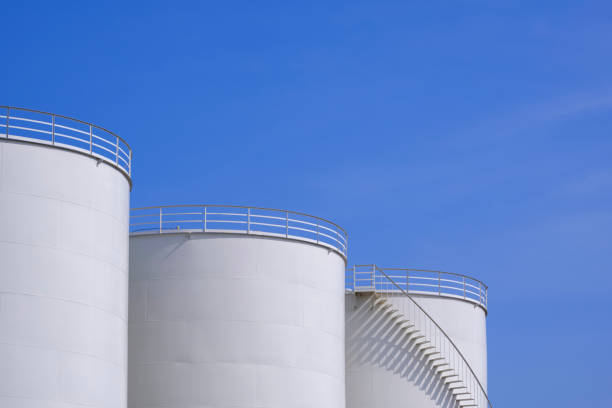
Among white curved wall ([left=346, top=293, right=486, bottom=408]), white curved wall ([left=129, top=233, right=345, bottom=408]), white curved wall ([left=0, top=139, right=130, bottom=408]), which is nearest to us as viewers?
white curved wall ([left=0, top=139, right=130, bottom=408])

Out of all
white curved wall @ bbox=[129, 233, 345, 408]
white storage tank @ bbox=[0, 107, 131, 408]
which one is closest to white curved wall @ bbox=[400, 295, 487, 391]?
white curved wall @ bbox=[129, 233, 345, 408]

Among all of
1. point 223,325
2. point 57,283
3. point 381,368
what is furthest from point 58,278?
point 381,368

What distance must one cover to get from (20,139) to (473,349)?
68.0ft

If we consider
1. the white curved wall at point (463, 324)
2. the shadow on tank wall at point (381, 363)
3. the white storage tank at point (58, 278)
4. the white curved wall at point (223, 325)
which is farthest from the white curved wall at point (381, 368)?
the white storage tank at point (58, 278)

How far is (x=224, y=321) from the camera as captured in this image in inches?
1164

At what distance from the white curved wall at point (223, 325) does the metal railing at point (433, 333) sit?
6.12 m

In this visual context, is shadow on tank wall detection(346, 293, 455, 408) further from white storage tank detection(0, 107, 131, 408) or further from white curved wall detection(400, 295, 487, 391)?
white storage tank detection(0, 107, 131, 408)

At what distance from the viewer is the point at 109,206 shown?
85.8 ft

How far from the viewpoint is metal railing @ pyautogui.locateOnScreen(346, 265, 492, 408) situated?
36.9 meters

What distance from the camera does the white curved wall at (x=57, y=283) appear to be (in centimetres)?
2312

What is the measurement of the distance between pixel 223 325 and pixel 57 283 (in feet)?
Result: 21.8

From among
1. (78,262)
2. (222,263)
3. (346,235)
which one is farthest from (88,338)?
(346,235)

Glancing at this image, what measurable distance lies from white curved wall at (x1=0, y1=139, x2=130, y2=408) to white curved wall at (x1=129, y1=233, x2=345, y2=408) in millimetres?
3395

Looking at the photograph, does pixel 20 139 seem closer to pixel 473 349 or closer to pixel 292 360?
pixel 292 360
